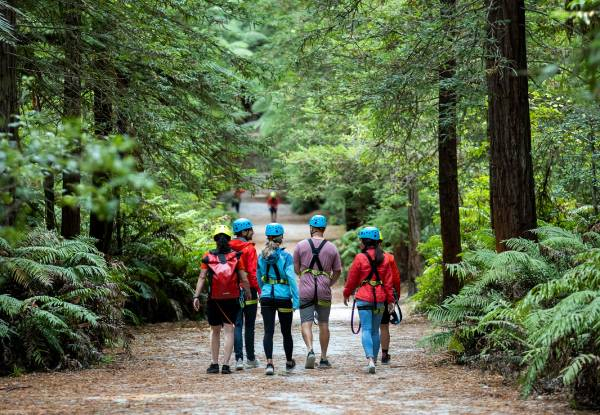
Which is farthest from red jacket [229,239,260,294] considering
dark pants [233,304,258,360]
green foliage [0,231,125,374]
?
green foliage [0,231,125,374]

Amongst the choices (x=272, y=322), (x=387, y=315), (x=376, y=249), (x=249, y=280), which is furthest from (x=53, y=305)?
(x=387, y=315)

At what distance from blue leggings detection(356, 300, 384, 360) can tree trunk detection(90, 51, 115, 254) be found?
338 centimetres

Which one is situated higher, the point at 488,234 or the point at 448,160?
the point at 448,160

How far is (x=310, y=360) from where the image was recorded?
10.6 m

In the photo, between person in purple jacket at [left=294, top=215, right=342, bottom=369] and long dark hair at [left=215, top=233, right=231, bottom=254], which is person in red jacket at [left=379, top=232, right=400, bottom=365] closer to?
person in purple jacket at [left=294, top=215, right=342, bottom=369]

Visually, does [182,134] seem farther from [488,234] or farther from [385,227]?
[385,227]

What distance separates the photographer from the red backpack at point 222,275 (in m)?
10.2

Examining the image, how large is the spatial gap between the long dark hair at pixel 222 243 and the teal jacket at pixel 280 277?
0.47 meters

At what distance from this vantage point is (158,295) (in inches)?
673

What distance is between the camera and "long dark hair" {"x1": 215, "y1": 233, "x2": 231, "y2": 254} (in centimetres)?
1025

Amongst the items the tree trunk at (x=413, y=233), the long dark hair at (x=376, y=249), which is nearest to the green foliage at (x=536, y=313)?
the long dark hair at (x=376, y=249)

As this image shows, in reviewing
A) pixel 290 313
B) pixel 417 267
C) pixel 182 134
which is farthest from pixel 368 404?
pixel 417 267

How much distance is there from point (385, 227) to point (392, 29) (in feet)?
46.0

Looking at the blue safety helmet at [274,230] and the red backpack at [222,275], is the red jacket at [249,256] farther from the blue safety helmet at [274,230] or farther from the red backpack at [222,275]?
the blue safety helmet at [274,230]
